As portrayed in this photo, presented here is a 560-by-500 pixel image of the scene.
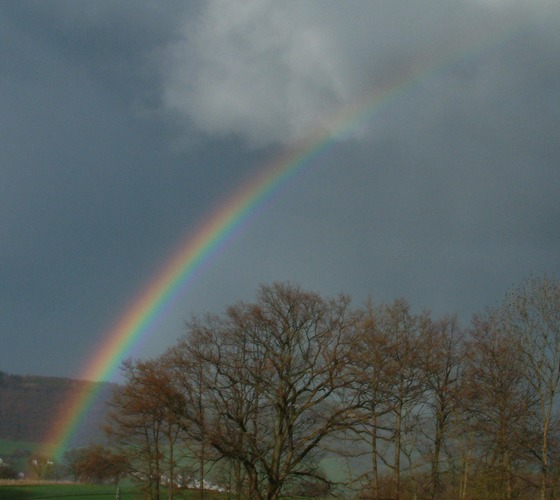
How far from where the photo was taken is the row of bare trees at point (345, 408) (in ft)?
109

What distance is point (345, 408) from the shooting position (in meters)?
33.0

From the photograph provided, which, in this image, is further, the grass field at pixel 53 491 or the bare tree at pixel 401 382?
the grass field at pixel 53 491

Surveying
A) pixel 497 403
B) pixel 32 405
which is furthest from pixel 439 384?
pixel 32 405

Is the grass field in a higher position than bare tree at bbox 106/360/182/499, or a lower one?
lower

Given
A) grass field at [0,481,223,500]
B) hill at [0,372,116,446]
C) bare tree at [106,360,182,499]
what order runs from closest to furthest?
bare tree at [106,360,182,499] → grass field at [0,481,223,500] → hill at [0,372,116,446]

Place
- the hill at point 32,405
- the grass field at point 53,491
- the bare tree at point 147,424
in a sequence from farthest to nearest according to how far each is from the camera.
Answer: the hill at point 32,405
the grass field at point 53,491
the bare tree at point 147,424

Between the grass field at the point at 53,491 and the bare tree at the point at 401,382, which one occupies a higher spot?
the bare tree at the point at 401,382

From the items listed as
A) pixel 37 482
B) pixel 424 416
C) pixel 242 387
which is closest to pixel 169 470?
pixel 242 387

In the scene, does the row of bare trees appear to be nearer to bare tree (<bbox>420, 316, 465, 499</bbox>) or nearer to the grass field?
bare tree (<bbox>420, 316, 465, 499</bbox>)

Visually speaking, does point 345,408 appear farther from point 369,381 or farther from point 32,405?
point 32,405

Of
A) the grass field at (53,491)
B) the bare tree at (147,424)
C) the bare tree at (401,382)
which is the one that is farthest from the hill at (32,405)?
the bare tree at (401,382)

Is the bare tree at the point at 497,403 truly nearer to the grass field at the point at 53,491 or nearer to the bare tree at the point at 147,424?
the bare tree at the point at 147,424

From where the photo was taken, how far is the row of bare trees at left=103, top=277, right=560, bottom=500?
33219 millimetres

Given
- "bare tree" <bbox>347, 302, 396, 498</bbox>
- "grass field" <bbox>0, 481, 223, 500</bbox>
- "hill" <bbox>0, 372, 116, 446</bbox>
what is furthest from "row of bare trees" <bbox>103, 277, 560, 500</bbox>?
"hill" <bbox>0, 372, 116, 446</bbox>
